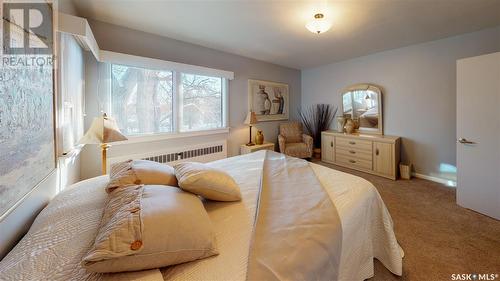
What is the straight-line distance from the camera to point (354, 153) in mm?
3873

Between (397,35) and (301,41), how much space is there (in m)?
1.37

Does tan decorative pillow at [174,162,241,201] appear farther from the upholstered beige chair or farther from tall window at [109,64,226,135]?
the upholstered beige chair

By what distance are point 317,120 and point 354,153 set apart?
4.24 ft

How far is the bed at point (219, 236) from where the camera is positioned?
0.66m

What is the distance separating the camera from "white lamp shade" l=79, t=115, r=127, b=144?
5.69ft

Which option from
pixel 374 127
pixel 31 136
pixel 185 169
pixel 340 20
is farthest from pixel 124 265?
pixel 374 127

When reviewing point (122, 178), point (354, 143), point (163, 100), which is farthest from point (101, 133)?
point (354, 143)

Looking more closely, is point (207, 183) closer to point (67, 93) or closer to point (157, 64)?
point (67, 93)

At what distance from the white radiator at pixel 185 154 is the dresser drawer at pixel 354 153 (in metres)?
2.40

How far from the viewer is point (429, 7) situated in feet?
6.93

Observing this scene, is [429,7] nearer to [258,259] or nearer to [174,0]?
[174,0]

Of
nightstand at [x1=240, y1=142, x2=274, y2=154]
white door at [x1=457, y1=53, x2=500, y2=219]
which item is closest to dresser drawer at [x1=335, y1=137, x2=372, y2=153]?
white door at [x1=457, y1=53, x2=500, y2=219]

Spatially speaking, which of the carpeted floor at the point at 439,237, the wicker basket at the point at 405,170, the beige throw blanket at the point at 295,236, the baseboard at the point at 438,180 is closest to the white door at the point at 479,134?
the carpeted floor at the point at 439,237

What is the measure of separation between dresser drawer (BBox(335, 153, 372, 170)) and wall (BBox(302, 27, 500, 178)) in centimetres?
63
